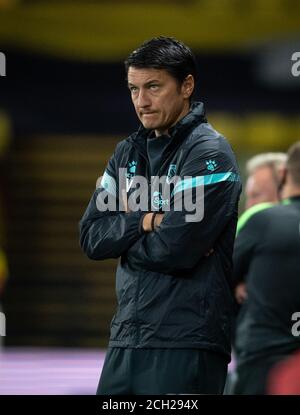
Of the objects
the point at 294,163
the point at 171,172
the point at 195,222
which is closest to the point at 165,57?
the point at 171,172

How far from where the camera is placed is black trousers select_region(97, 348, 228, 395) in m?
3.24

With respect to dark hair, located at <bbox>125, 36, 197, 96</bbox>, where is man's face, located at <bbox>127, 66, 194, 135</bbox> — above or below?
below

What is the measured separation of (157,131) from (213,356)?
77cm

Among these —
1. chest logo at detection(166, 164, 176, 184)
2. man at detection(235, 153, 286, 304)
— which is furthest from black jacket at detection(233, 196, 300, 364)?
chest logo at detection(166, 164, 176, 184)

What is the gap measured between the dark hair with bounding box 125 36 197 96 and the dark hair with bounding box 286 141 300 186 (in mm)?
1236

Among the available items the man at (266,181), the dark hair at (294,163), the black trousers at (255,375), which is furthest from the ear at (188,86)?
the man at (266,181)

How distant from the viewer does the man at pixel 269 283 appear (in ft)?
14.7

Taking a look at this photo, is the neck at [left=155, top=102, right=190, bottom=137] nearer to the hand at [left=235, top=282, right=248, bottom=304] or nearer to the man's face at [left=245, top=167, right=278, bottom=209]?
the hand at [left=235, top=282, right=248, bottom=304]

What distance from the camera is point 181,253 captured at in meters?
3.26

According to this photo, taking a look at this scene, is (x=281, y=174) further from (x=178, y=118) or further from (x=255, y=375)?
(x=178, y=118)

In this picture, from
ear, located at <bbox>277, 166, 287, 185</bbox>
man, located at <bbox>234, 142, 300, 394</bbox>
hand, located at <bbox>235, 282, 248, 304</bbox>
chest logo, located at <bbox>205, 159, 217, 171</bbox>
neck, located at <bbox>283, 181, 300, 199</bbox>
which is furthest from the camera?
ear, located at <bbox>277, 166, 287, 185</bbox>

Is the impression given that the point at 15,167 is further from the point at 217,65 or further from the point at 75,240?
the point at 217,65

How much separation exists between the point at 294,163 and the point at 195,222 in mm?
1395

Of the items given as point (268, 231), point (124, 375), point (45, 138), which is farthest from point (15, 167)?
point (124, 375)
